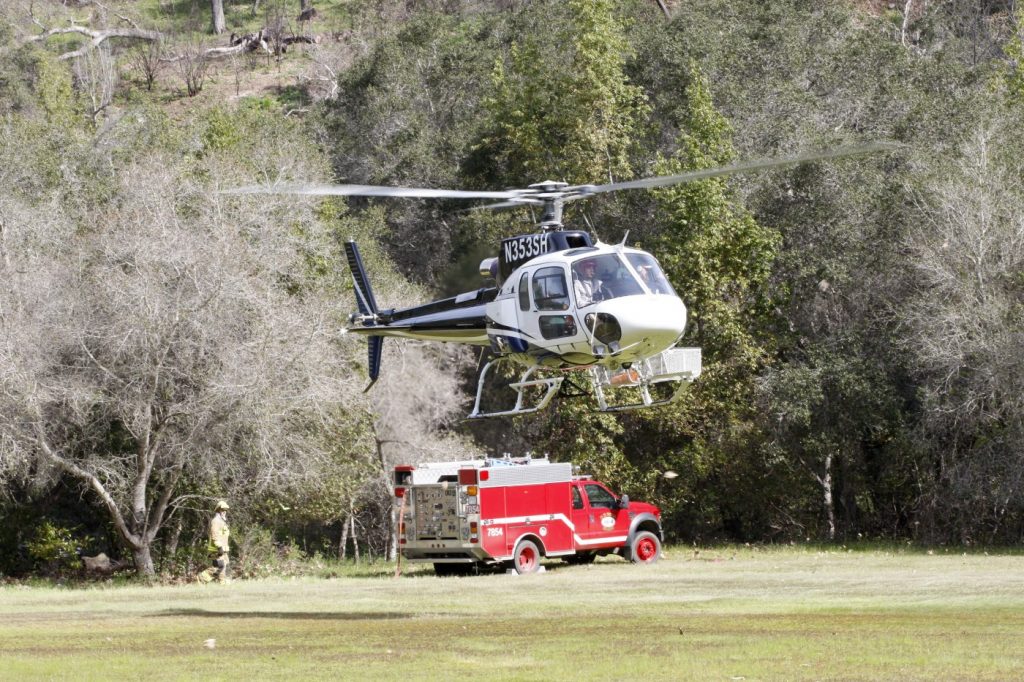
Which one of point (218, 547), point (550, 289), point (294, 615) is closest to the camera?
point (294, 615)

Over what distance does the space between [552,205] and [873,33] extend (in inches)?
1074

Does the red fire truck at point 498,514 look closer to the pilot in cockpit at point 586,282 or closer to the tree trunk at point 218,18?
the pilot in cockpit at point 586,282

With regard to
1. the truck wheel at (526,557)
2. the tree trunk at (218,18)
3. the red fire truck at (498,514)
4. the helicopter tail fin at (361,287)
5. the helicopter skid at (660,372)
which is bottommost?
the truck wheel at (526,557)

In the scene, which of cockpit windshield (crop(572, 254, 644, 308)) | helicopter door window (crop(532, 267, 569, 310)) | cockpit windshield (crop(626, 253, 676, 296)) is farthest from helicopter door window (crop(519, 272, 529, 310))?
cockpit windshield (crop(626, 253, 676, 296))

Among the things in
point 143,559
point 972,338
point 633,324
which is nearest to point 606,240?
point 972,338

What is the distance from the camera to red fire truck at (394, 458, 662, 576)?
21812 mm

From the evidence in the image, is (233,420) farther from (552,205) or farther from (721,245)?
(721,245)

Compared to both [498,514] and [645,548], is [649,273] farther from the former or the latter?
[645,548]

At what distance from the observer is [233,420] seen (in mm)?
23375

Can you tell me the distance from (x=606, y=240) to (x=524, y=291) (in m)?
17.4

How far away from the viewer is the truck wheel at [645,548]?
943 inches

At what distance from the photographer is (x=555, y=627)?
14.1 m

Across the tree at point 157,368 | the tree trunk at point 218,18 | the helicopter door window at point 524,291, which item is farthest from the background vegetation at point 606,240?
the tree trunk at point 218,18

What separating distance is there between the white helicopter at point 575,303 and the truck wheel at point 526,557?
4.67 metres
